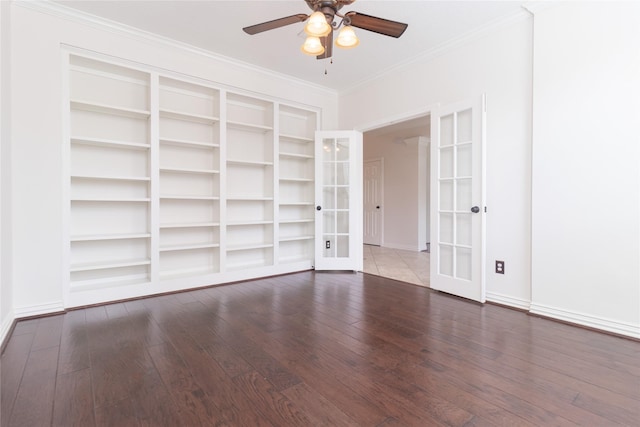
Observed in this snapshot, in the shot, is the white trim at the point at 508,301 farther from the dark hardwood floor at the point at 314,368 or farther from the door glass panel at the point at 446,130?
the door glass panel at the point at 446,130

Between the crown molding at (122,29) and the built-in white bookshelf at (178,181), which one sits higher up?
the crown molding at (122,29)

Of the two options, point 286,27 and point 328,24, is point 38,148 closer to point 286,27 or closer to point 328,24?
point 286,27

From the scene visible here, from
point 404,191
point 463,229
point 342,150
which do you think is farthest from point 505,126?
point 404,191

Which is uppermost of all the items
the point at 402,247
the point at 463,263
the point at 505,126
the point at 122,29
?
the point at 122,29

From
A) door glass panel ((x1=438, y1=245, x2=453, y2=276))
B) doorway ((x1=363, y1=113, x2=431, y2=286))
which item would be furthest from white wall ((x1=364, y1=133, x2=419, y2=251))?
door glass panel ((x1=438, y1=245, x2=453, y2=276))

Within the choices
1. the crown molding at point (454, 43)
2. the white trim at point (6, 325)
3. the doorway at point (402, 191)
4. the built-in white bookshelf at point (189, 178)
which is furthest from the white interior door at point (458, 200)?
the white trim at point (6, 325)

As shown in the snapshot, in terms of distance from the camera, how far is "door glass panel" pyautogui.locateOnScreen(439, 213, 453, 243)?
318cm

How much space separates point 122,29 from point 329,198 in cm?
295

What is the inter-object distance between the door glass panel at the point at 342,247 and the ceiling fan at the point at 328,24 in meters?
2.65

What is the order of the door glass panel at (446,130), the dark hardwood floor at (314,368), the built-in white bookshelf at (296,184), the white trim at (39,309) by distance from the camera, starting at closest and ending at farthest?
the dark hardwood floor at (314,368)
the white trim at (39,309)
the door glass panel at (446,130)
the built-in white bookshelf at (296,184)

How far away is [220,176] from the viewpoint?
11.6ft

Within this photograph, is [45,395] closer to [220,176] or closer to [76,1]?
[220,176]

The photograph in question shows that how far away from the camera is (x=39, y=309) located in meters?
2.53

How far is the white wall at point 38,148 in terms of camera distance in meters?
2.45
